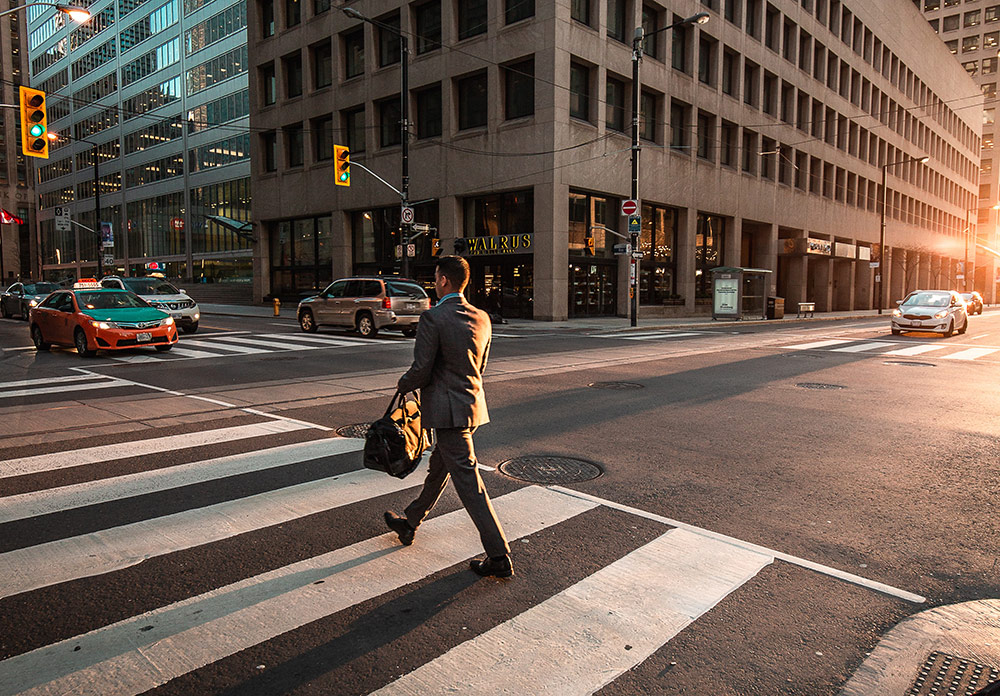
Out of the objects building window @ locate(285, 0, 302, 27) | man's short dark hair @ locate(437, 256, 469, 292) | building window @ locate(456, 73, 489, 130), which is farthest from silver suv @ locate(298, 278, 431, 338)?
building window @ locate(285, 0, 302, 27)

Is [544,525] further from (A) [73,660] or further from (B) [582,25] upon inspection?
(B) [582,25]

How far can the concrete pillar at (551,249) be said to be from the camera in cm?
2870

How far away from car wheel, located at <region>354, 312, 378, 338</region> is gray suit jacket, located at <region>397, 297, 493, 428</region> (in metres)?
16.3

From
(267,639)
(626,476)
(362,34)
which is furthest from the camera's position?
(362,34)

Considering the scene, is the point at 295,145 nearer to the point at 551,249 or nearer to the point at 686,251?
the point at 551,249

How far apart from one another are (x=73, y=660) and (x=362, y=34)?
128 feet

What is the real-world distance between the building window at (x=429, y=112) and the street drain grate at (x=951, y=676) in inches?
1298

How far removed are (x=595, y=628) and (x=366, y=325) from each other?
692 inches

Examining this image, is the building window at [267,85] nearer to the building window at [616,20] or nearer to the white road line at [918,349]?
the building window at [616,20]

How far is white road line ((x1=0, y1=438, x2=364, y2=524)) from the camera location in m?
4.91

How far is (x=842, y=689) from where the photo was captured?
2.77 m

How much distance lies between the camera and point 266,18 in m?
43.3

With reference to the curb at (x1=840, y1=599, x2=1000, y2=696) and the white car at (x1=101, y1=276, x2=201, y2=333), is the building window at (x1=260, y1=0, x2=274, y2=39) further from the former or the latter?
the curb at (x1=840, y1=599, x2=1000, y2=696)

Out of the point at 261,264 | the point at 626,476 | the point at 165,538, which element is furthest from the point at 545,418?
the point at 261,264
